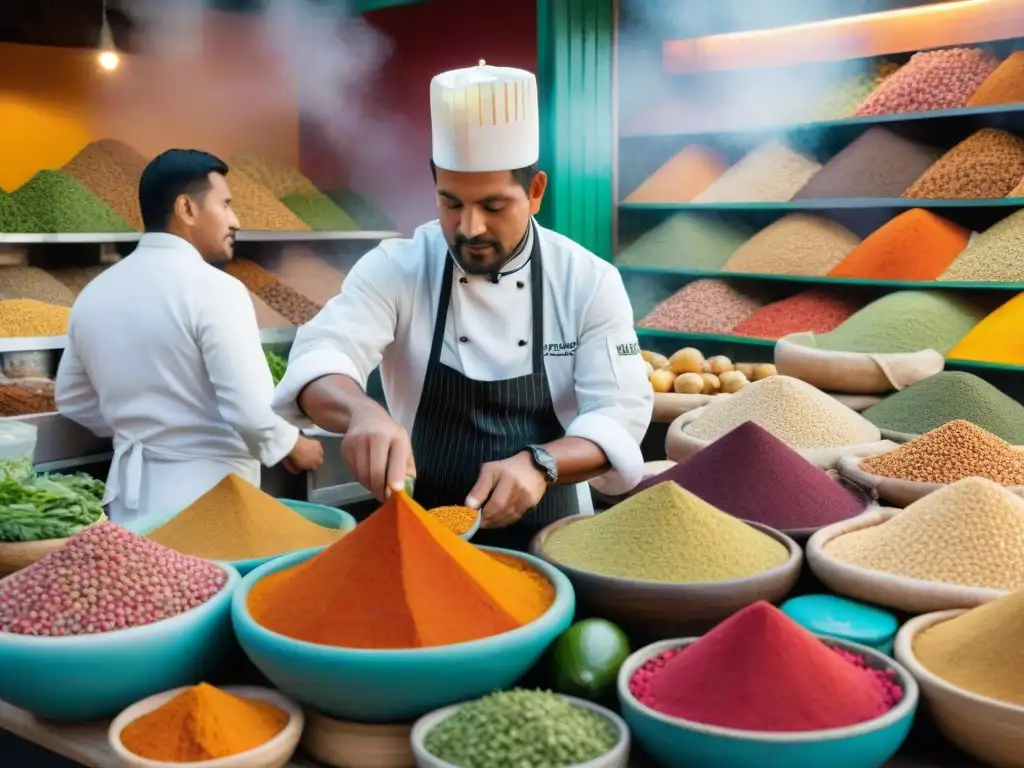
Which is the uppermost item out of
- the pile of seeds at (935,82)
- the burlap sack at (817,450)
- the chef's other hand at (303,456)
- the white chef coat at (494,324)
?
the pile of seeds at (935,82)

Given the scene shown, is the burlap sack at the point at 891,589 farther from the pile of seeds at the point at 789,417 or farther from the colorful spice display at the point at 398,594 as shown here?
the pile of seeds at the point at 789,417

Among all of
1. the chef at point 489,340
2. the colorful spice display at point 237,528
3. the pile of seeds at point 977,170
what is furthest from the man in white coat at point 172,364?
the pile of seeds at point 977,170

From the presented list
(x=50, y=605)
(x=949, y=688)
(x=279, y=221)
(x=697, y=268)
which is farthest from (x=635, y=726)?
(x=279, y=221)

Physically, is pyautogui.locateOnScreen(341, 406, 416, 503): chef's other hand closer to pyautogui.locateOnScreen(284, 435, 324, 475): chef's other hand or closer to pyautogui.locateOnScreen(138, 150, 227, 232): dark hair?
pyautogui.locateOnScreen(284, 435, 324, 475): chef's other hand

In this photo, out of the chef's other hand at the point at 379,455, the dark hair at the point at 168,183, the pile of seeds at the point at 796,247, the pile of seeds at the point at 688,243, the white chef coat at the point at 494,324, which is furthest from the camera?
the pile of seeds at the point at 688,243

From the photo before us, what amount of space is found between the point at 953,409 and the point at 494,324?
1052 mm

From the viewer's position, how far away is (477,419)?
72.7 inches

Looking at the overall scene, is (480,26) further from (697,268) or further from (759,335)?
(759,335)

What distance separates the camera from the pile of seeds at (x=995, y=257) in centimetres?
354

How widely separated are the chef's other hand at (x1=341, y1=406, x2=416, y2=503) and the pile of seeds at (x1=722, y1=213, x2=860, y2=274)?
2.97 metres

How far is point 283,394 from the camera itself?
Result: 1735mm

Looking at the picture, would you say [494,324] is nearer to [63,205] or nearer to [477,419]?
[477,419]

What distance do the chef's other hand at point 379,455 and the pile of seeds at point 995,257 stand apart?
2745 mm

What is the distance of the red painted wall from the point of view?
4.75 metres
